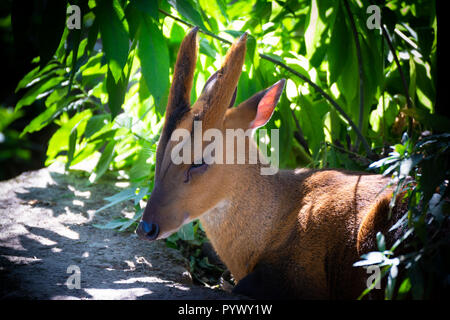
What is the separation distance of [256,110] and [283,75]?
1.25 m

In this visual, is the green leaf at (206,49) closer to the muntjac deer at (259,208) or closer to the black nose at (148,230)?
the muntjac deer at (259,208)

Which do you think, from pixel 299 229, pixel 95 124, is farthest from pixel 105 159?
pixel 299 229

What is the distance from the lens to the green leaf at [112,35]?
2.87 m

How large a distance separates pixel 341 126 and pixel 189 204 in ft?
7.35

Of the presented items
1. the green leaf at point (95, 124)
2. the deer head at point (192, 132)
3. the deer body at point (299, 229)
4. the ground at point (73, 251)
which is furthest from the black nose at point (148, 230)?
the green leaf at point (95, 124)

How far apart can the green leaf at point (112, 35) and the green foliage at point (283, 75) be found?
0.13 metres

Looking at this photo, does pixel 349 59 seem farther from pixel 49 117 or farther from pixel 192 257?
pixel 49 117

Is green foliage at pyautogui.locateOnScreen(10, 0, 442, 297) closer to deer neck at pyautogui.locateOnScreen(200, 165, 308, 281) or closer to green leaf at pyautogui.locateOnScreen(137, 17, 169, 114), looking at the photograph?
green leaf at pyautogui.locateOnScreen(137, 17, 169, 114)

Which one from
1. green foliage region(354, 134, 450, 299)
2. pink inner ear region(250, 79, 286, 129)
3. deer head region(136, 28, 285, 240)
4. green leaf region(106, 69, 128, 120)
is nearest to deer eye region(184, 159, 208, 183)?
deer head region(136, 28, 285, 240)

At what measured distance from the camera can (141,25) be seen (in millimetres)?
3100

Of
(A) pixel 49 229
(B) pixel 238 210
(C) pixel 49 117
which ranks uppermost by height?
(C) pixel 49 117

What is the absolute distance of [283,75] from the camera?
425cm

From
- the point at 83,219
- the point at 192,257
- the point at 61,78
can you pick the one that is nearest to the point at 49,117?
the point at 61,78

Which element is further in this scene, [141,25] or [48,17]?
[141,25]
